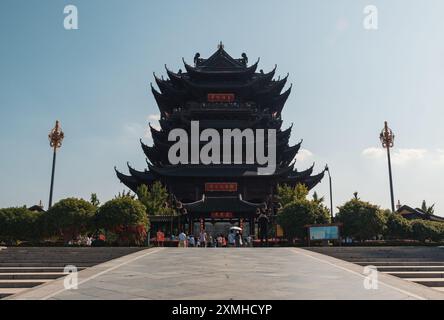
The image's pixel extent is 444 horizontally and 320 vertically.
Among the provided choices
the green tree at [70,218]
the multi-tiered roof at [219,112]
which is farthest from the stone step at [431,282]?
the multi-tiered roof at [219,112]

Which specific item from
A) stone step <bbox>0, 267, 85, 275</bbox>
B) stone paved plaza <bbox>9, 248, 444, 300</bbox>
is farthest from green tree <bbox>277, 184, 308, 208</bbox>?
stone step <bbox>0, 267, 85, 275</bbox>

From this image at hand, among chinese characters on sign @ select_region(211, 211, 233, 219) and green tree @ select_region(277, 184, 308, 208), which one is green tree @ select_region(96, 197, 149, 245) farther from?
green tree @ select_region(277, 184, 308, 208)

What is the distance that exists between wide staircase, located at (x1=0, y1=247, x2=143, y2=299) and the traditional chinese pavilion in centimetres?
1789

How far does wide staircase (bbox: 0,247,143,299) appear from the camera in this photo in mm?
10162

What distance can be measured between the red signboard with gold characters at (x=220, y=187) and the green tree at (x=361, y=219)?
1441 cm

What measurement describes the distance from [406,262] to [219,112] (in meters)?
30.5

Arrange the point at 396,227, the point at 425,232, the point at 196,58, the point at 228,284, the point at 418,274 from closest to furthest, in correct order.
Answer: the point at 228,284
the point at 418,274
the point at 396,227
the point at 425,232
the point at 196,58

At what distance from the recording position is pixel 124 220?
85.6 feet

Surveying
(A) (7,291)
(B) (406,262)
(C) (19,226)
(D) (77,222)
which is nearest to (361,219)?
(B) (406,262)

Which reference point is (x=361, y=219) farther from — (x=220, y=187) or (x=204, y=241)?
(x=220, y=187)

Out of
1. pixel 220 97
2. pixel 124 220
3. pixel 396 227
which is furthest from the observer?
pixel 220 97
